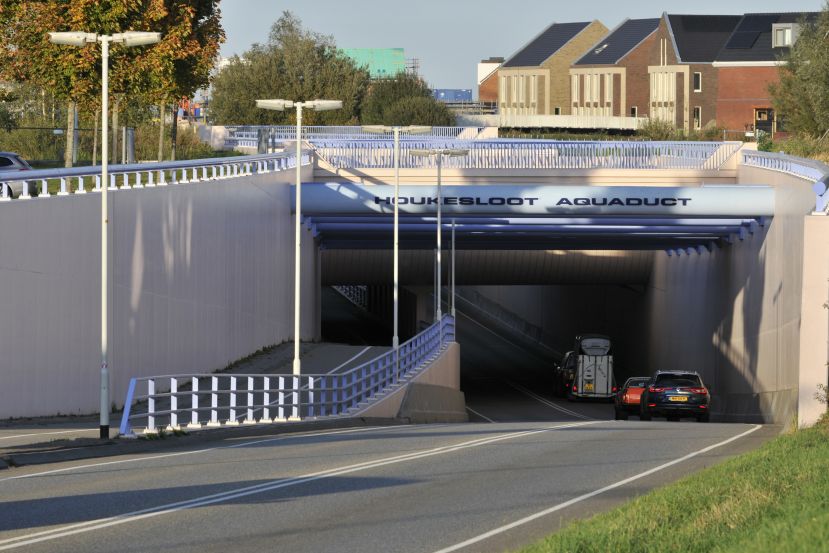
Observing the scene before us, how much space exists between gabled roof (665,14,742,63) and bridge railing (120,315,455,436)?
2724 inches

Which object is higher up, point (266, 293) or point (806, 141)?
point (806, 141)

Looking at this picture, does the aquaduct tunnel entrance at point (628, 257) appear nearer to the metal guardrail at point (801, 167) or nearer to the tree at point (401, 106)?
the metal guardrail at point (801, 167)

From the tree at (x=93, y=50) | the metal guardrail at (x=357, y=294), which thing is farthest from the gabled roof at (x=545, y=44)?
the tree at (x=93, y=50)

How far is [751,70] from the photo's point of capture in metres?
107

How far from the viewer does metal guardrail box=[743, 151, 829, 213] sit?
29672 millimetres

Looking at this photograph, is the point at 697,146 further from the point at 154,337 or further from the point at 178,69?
the point at 154,337

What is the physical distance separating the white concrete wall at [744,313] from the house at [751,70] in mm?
44446

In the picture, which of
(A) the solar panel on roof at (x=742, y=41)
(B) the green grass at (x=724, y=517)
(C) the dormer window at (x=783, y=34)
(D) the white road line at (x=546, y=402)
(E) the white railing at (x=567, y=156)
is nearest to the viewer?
(B) the green grass at (x=724, y=517)

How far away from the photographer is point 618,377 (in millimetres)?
72688

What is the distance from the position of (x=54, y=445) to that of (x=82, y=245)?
25.6ft

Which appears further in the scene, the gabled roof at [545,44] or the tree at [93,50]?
the gabled roof at [545,44]

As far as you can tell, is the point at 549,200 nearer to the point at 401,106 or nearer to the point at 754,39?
the point at 401,106

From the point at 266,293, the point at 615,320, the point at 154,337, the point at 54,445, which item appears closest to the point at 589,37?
the point at 615,320

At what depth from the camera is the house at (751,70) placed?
105375mm
